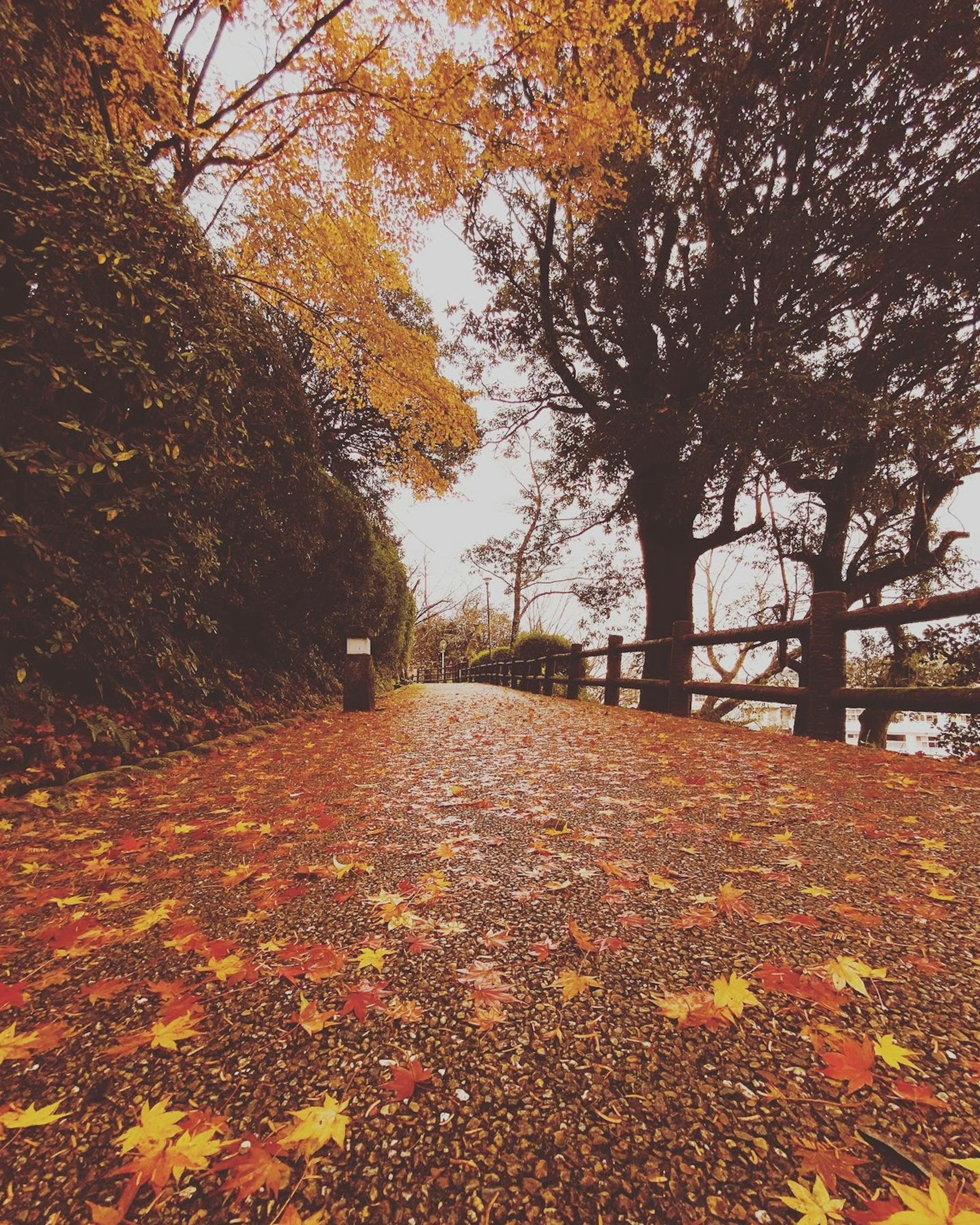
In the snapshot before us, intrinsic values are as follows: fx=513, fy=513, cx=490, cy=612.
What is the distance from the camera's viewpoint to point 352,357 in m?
7.06

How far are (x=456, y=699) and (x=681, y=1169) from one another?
9.38m

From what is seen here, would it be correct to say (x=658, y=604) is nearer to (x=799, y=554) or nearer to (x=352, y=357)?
(x=799, y=554)

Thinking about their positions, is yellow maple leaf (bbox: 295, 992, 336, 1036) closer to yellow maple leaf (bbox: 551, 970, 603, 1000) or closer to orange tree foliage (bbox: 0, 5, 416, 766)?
yellow maple leaf (bbox: 551, 970, 603, 1000)

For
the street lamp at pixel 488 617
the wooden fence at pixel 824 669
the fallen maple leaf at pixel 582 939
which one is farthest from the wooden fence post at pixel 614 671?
the street lamp at pixel 488 617

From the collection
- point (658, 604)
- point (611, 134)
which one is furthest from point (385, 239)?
point (658, 604)

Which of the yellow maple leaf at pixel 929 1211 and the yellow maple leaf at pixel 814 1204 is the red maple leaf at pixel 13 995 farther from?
the yellow maple leaf at pixel 929 1211

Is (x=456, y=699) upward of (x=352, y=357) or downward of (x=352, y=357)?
downward

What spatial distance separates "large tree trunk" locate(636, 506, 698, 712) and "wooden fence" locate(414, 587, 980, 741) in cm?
128

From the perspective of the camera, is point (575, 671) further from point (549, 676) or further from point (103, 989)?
point (103, 989)

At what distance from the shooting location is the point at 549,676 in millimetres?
→ 11836

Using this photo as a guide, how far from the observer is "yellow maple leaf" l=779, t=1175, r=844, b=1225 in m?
0.76

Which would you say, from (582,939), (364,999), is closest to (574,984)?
(582,939)

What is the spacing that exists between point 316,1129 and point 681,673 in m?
6.46

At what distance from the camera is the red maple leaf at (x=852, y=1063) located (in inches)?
38.9
